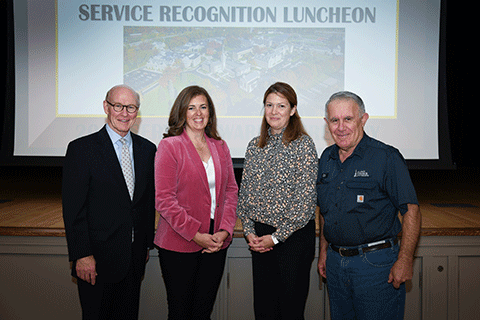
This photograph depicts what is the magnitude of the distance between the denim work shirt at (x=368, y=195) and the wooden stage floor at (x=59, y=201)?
0.85 metres

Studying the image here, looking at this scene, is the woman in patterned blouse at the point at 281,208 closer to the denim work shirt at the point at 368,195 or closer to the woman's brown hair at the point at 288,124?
the woman's brown hair at the point at 288,124

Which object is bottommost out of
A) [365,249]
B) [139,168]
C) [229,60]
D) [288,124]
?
[365,249]

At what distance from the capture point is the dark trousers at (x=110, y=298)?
1461mm

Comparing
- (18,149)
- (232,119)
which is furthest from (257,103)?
(18,149)

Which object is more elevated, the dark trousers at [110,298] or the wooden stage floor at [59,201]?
the wooden stage floor at [59,201]

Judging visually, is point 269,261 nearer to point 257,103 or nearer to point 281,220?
point 281,220

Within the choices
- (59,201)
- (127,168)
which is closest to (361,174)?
(127,168)

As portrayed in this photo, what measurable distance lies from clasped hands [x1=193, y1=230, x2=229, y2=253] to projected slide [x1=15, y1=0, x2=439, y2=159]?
1592mm

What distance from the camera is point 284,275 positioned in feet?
4.80

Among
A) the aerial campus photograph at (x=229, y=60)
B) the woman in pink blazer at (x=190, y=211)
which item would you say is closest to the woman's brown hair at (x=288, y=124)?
the woman in pink blazer at (x=190, y=211)

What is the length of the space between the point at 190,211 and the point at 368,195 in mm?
850

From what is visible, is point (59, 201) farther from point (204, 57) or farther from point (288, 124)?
point (288, 124)

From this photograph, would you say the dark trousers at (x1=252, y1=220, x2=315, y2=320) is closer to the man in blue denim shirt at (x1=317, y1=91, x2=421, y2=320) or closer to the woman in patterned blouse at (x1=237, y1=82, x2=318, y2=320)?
the woman in patterned blouse at (x1=237, y1=82, x2=318, y2=320)

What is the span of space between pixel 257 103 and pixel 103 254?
192 cm
